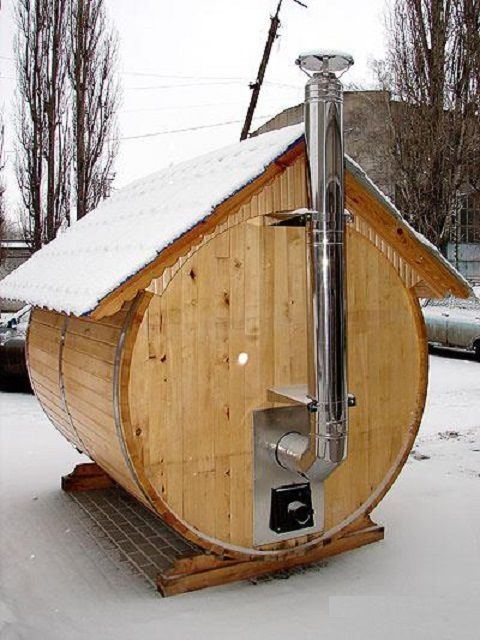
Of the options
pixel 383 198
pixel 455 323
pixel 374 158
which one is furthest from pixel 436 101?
pixel 383 198

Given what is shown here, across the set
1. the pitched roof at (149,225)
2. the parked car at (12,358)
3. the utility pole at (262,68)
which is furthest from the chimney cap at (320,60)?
the utility pole at (262,68)

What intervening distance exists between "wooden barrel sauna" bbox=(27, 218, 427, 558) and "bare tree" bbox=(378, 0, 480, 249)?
16963mm

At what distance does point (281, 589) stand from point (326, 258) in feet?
7.82

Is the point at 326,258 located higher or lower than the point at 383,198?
lower

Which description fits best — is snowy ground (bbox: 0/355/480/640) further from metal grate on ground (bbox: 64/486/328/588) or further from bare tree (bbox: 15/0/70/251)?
bare tree (bbox: 15/0/70/251)

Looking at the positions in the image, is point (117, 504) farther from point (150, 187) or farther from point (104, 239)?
point (150, 187)

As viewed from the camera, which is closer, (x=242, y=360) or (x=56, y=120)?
(x=242, y=360)

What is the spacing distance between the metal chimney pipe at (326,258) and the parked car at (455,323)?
458 inches

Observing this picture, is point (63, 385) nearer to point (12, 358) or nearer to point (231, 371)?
point (231, 371)

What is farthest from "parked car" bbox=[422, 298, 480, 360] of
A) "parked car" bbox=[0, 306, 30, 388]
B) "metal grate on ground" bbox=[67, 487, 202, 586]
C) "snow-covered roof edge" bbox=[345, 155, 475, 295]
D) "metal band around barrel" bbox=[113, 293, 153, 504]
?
"metal band around barrel" bbox=[113, 293, 153, 504]

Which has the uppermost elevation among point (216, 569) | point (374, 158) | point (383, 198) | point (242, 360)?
point (374, 158)

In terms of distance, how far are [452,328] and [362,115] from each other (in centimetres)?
1927

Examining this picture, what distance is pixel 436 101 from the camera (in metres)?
20.9

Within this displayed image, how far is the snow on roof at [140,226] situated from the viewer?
445cm
